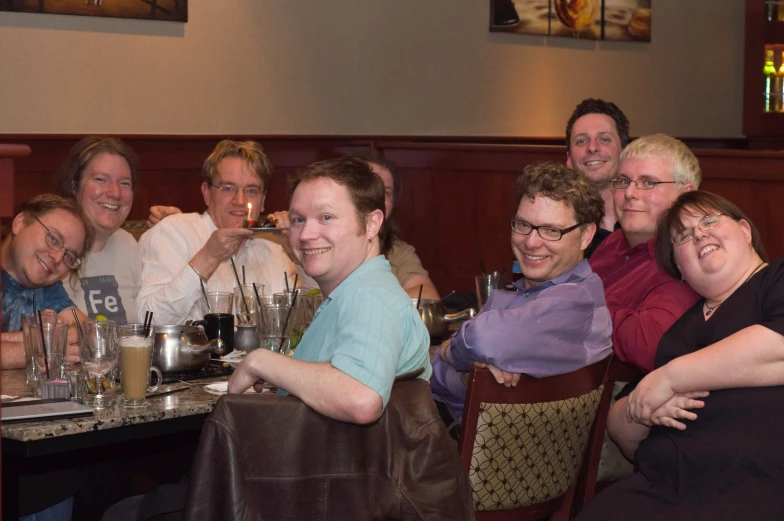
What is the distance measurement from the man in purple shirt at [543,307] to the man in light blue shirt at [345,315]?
258 mm

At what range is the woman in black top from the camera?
7.86 ft

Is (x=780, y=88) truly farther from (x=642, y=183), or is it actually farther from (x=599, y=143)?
(x=642, y=183)

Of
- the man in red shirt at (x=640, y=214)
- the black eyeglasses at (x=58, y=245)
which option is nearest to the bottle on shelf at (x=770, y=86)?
the man in red shirt at (x=640, y=214)

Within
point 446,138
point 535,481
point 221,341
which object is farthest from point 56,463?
point 446,138

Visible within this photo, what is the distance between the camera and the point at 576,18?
25.2 ft

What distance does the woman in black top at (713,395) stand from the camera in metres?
2.40

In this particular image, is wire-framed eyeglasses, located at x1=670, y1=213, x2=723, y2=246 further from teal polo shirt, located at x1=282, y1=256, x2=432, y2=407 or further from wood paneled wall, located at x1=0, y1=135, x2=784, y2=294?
wood paneled wall, located at x1=0, y1=135, x2=784, y2=294

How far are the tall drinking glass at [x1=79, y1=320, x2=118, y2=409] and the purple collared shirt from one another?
819 millimetres

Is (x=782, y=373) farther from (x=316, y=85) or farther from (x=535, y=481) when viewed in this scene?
(x=316, y=85)

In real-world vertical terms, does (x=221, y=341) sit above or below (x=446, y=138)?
below

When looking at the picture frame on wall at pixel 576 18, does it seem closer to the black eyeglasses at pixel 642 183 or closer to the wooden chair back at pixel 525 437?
the black eyeglasses at pixel 642 183

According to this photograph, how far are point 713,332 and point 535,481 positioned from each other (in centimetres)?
57

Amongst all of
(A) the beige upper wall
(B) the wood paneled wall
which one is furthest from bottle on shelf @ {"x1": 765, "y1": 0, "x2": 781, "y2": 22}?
(B) the wood paneled wall

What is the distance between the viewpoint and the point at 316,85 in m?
6.21
